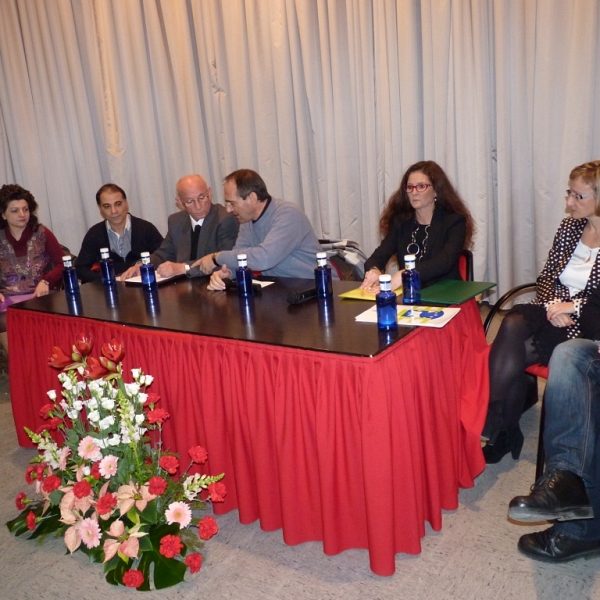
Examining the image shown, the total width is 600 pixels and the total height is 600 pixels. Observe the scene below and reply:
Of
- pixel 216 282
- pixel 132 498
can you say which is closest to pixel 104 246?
pixel 216 282

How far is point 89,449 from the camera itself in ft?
7.11

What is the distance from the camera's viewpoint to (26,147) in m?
6.03

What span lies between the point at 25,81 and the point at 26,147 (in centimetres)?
58

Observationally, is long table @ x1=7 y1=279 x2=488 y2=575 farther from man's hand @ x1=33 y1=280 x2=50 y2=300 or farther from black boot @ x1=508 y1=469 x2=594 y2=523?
man's hand @ x1=33 y1=280 x2=50 y2=300

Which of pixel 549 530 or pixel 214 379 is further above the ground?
pixel 214 379

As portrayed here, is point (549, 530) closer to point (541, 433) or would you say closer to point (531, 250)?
point (541, 433)

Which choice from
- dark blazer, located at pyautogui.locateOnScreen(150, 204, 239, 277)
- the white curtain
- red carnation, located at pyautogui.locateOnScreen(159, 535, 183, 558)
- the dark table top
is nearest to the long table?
the dark table top

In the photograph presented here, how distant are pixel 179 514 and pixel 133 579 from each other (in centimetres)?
24

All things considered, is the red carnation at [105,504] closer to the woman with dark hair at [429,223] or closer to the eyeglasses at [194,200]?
the woman with dark hair at [429,223]

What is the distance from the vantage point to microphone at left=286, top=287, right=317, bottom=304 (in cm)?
260

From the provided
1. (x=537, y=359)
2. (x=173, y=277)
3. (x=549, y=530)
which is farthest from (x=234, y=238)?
(x=549, y=530)

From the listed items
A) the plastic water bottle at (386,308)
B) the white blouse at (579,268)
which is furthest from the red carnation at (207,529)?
the white blouse at (579,268)

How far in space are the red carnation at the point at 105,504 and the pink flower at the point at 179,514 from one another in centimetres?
19

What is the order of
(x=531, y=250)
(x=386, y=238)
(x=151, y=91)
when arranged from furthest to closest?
(x=151, y=91), (x=531, y=250), (x=386, y=238)
